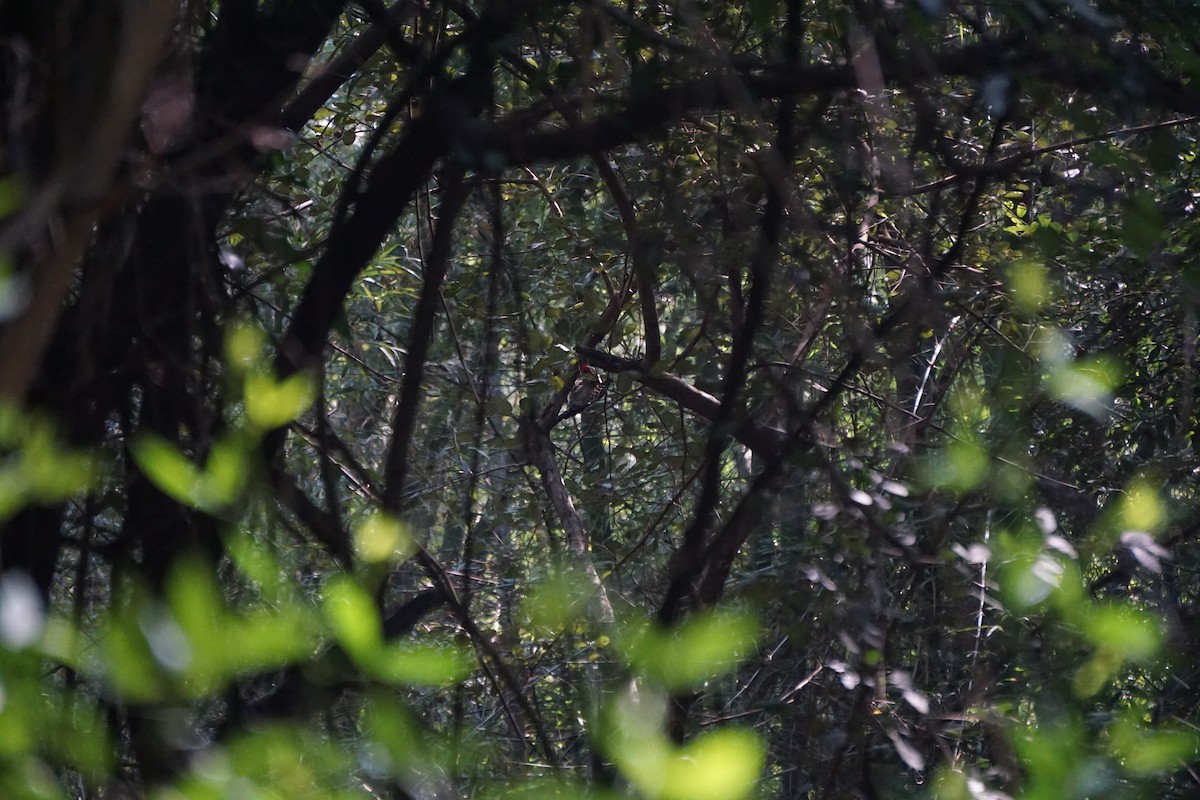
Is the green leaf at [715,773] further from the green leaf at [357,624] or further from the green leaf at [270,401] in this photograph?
the green leaf at [270,401]

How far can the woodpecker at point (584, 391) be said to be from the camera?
304 cm

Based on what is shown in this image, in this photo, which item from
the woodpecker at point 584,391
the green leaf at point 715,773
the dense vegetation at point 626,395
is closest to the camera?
the green leaf at point 715,773

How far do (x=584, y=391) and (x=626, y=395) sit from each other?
127 millimetres

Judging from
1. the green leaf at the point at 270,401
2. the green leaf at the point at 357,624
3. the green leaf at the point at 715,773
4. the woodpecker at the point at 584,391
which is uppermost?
the woodpecker at the point at 584,391

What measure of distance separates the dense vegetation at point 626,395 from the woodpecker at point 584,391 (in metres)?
0.02

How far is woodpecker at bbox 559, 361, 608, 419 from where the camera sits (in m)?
3.04

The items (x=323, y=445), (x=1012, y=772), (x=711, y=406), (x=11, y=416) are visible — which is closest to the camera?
(x=11, y=416)

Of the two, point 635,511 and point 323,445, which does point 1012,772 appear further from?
point 635,511

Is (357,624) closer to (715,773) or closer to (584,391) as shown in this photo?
(715,773)

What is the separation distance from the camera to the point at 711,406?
2641mm

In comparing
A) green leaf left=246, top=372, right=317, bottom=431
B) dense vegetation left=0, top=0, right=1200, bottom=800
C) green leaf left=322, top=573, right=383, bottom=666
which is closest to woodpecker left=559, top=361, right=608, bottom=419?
dense vegetation left=0, top=0, right=1200, bottom=800

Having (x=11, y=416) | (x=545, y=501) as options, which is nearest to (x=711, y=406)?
(x=545, y=501)

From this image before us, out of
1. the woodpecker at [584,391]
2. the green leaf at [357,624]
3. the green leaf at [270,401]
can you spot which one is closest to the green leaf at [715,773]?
the green leaf at [357,624]

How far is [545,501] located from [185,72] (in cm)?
177
